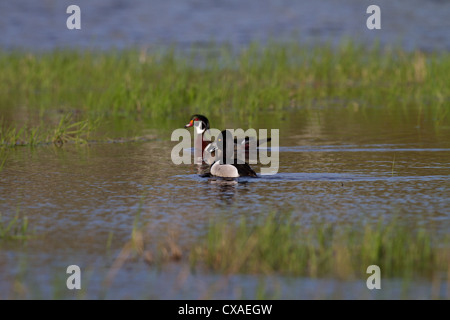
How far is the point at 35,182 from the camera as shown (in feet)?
36.2

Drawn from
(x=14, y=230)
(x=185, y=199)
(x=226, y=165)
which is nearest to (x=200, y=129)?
(x=226, y=165)

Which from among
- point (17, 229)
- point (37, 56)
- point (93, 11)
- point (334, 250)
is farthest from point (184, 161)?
point (93, 11)

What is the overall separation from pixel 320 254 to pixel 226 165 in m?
4.45

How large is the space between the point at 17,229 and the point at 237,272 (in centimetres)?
261

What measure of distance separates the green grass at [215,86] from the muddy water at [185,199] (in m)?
2.19

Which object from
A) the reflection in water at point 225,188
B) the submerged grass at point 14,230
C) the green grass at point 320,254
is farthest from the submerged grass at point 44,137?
the green grass at point 320,254

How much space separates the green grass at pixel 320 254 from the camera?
22.9ft

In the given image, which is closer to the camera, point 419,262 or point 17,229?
point 419,262

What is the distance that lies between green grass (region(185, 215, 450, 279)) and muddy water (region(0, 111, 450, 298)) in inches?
7.9

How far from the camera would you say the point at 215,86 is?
19.3 meters

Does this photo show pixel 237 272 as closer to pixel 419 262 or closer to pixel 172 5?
pixel 419 262

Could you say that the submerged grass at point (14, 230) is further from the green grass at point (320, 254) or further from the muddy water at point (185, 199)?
the green grass at point (320, 254)

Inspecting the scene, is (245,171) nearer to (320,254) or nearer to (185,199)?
(185,199)

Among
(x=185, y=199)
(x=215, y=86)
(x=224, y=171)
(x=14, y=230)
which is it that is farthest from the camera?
(x=215, y=86)
